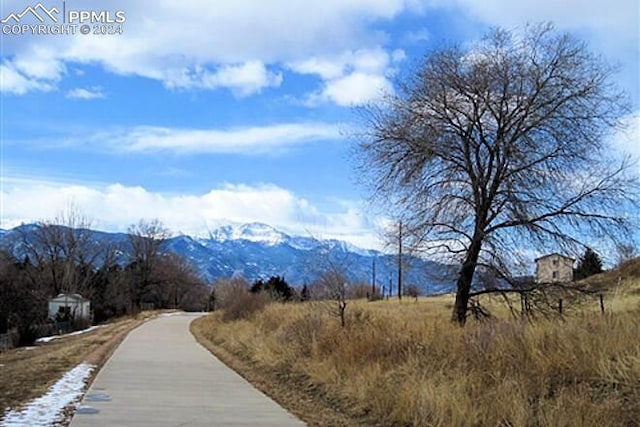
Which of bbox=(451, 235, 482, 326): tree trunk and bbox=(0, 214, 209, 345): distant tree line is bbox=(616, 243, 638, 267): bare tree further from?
bbox=(0, 214, 209, 345): distant tree line

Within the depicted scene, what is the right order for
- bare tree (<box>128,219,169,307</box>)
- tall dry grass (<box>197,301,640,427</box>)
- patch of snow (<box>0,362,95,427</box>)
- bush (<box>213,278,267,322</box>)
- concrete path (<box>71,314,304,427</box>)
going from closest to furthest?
tall dry grass (<box>197,301,640,427</box>), patch of snow (<box>0,362,95,427</box>), concrete path (<box>71,314,304,427</box>), bush (<box>213,278,267,322</box>), bare tree (<box>128,219,169,307</box>)

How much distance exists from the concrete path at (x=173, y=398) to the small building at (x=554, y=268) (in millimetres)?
9811

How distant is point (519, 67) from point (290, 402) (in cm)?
1273

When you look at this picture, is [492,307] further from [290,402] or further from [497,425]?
[497,425]

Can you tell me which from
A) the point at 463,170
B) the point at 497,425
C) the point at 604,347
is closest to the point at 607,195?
the point at 463,170

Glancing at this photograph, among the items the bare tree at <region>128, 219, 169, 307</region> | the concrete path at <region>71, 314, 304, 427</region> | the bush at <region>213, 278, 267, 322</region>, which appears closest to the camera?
the concrete path at <region>71, 314, 304, 427</region>

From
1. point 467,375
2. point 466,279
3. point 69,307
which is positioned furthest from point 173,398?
point 69,307

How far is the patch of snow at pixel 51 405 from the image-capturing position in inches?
367

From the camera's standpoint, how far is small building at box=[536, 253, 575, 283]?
21.7m

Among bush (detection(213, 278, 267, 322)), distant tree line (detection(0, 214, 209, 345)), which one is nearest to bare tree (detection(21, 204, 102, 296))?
distant tree line (detection(0, 214, 209, 345))

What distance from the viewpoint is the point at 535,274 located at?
71.8 ft

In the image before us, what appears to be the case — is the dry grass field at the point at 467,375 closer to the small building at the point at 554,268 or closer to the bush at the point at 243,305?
the small building at the point at 554,268

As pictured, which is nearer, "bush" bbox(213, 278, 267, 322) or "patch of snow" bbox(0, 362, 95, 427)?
"patch of snow" bbox(0, 362, 95, 427)

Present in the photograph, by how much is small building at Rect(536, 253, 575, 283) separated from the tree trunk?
1.89 metres
